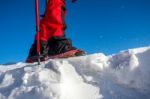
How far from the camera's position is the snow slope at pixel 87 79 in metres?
4.82

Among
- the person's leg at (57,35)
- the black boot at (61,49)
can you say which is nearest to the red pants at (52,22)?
the person's leg at (57,35)

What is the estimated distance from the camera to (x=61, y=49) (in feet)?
21.9

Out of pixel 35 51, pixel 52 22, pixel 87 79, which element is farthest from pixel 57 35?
pixel 87 79

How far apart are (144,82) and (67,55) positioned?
7.15 ft

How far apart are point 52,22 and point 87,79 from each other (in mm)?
2029

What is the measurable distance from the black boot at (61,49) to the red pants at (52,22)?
13 cm

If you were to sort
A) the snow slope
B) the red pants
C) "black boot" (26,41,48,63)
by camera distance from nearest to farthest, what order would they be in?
the snow slope → "black boot" (26,41,48,63) → the red pants

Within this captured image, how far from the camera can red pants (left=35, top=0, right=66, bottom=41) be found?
6.71 metres

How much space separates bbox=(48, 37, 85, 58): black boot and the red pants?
0.42 feet

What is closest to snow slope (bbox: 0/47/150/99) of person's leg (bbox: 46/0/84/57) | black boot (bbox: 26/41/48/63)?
black boot (bbox: 26/41/48/63)

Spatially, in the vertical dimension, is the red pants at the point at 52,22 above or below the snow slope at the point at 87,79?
above

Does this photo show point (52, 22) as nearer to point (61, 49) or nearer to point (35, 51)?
point (61, 49)

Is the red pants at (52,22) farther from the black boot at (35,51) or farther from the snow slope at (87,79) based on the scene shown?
the snow slope at (87,79)

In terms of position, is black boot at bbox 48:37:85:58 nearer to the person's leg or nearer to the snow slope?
the person's leg
